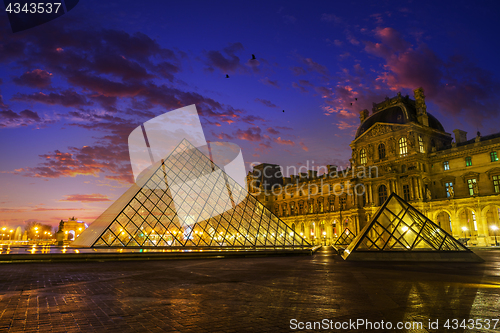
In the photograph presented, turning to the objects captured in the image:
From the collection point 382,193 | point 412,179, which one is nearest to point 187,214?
point 412,179

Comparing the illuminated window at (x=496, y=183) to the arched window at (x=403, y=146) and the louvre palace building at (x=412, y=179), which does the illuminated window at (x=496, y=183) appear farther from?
the arched window at (x=403, y=146)

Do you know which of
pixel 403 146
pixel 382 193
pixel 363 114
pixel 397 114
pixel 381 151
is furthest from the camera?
pixel 363 114

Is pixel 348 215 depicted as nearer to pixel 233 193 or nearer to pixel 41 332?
pixel 233 193

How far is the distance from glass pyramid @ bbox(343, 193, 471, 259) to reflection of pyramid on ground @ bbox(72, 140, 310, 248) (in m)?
8.49

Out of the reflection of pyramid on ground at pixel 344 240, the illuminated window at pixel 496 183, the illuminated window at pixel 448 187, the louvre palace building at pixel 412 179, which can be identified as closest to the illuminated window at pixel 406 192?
the louvre palace building at pixel 412 179

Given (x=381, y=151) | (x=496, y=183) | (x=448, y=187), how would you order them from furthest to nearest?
(x=381, y=151)
(x=448, y=187)
(x=496, y=183)

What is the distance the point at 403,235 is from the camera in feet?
50.4

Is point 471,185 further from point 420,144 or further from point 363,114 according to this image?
point 363,114

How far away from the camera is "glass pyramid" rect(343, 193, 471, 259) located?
15562mm

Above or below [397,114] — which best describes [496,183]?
below

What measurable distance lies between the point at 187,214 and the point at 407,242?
13568 millimetres

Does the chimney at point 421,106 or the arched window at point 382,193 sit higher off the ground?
the chimney at point 421,106

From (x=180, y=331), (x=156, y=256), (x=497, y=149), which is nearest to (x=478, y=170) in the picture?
(x=497, y=149)

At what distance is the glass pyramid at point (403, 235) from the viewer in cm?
1556
